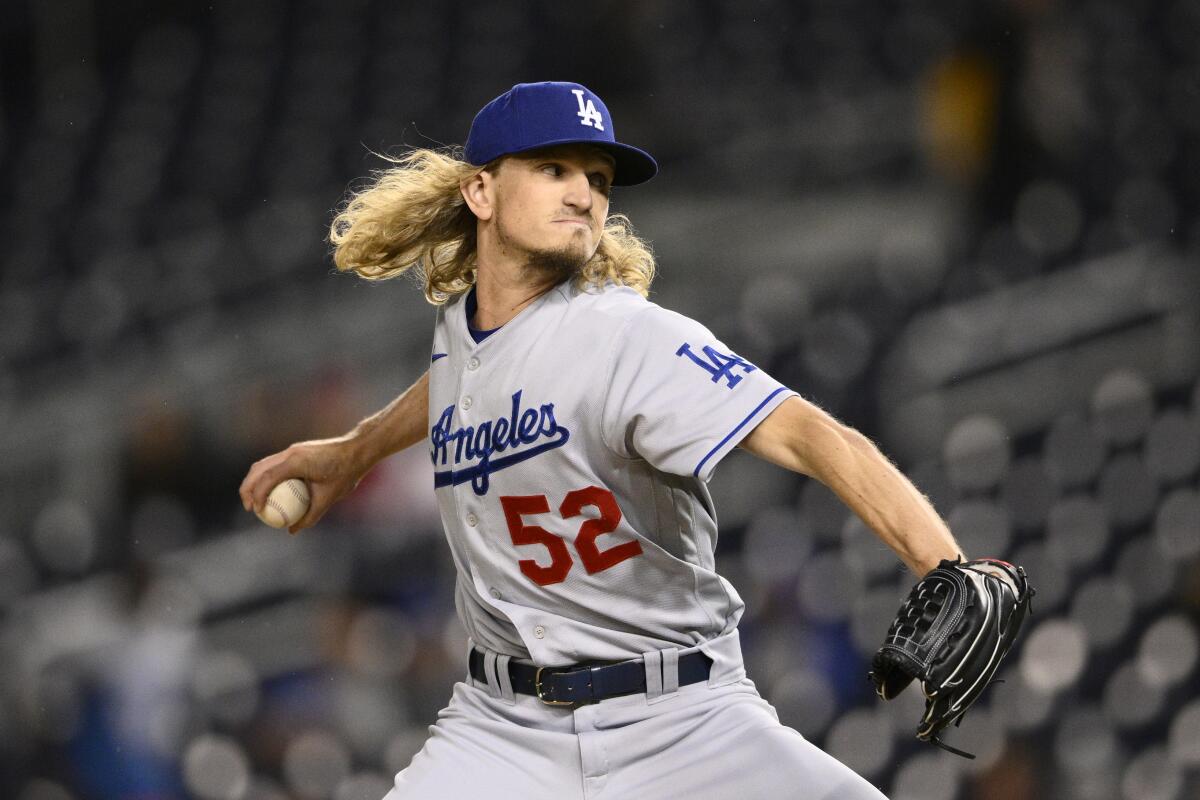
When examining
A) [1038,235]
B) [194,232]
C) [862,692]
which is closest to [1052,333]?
[1038,235]

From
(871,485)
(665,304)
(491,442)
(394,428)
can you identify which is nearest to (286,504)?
(394,428)

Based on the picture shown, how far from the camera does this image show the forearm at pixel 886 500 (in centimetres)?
132

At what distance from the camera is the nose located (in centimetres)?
170

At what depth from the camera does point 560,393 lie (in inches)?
61.6

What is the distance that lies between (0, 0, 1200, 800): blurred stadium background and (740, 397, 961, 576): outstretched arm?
1.91 metres

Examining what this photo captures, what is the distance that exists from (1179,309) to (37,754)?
3.03 metres

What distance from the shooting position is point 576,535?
5.15 feet

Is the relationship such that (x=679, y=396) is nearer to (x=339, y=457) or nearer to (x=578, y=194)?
(x=578, y=194)

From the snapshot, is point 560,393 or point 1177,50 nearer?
point 560,393

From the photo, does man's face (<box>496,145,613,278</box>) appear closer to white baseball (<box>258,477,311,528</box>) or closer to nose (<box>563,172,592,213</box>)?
nose (<box>563,172,592,213</box>)

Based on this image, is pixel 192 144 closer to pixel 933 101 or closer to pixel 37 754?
pixel 37 754

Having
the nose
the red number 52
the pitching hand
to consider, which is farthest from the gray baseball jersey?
the pitching hand

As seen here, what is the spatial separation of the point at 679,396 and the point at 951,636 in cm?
39

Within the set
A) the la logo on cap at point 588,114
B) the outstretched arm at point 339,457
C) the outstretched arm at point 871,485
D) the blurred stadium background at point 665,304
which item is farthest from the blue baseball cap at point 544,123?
the blurred stadium background at point 665,304
